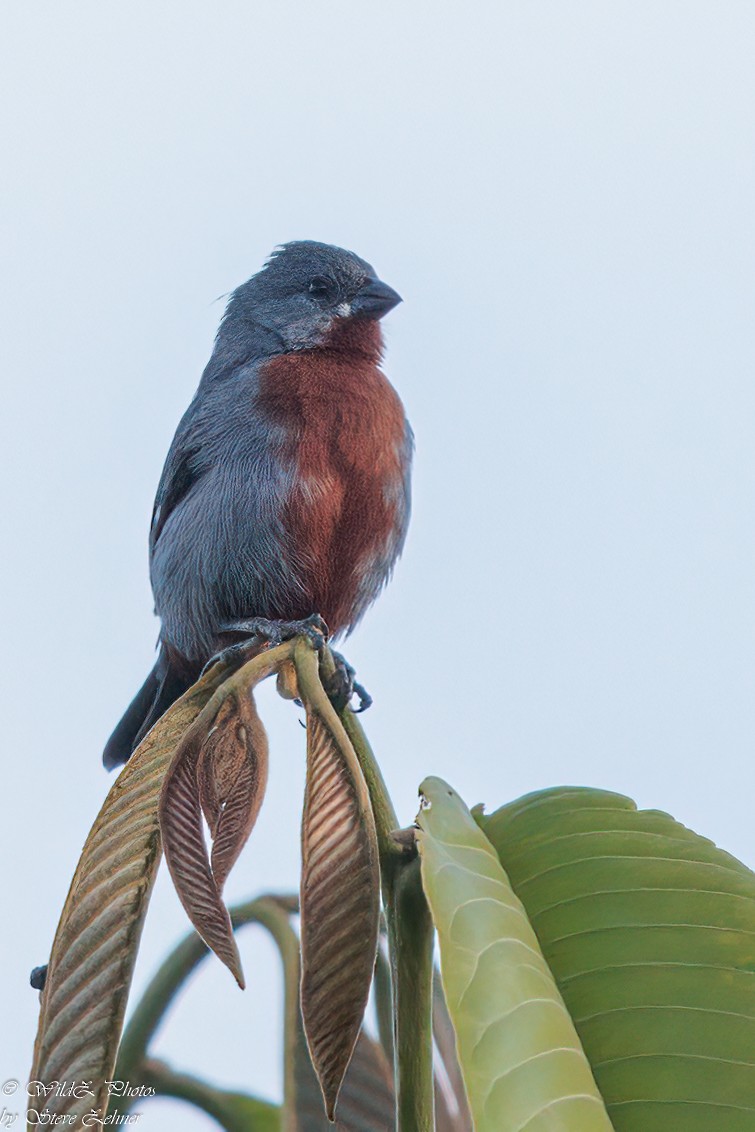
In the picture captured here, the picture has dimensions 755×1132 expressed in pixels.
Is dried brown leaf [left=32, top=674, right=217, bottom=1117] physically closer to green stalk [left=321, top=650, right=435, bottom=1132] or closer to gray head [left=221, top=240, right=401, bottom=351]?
green stalk [left=321, top=650, right=435, bottom=1132]

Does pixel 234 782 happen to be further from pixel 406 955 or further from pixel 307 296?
pixel 307 296

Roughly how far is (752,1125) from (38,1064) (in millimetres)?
673

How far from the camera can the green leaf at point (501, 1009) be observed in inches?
34.2

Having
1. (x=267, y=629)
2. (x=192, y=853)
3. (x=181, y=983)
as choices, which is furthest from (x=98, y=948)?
(x=267, y=629)

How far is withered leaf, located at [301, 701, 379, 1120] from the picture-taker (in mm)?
1114

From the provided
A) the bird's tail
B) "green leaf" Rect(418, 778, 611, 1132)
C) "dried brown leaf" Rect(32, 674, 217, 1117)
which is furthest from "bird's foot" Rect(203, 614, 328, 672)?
"green leaf" Rect(418, 778, 611, 1132)

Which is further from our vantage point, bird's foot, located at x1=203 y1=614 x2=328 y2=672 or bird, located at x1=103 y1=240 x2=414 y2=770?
bird, located at x1=103 y1=240 x2=414 y2=770

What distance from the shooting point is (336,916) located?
114 cm

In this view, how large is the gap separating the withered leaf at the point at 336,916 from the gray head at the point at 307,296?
263 cm

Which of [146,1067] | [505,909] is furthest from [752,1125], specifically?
[146,1067]

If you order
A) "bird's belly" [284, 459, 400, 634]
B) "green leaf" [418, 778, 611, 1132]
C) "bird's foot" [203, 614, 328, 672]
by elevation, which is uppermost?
"bird's belly" [284, 459, 400, 634]

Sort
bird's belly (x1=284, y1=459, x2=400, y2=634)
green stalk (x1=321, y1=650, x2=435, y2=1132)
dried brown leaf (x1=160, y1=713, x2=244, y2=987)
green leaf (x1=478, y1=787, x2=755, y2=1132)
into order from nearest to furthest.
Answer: green leaf (x1=478, y1=787, x2=755, y2=1132), green stalk (x1=321, y1=650, x2=435, y2=1132), dried brown leaf (x1=160, y1=713, x2=244, y2=987), bird's belly (x1=284, y1=459, x2=400, y2=634)

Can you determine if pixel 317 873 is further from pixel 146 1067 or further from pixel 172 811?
pixel 146 1067

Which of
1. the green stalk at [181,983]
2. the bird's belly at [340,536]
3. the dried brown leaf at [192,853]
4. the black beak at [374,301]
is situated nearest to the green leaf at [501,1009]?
the dried brown leaf at [192,853]
